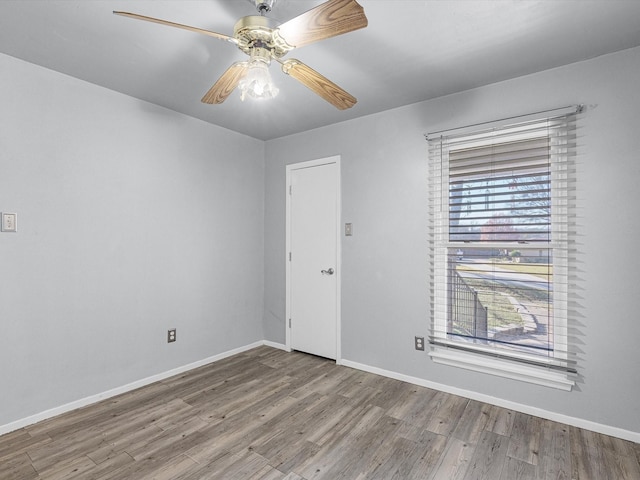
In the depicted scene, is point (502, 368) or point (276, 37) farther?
point (502, 368)

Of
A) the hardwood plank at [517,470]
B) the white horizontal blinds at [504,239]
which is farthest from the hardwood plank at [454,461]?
the white horizontal blinds at [504,239]

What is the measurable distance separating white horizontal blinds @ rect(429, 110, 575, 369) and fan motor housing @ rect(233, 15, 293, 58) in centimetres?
174

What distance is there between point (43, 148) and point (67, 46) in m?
0.74

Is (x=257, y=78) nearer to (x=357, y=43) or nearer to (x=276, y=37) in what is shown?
(x=276, y=37)

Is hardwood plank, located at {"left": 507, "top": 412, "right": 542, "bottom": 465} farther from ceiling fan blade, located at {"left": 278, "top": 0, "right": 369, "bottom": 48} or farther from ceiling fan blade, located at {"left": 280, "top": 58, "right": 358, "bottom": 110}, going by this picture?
ceiling fan blade, located at {"left": 278, "top": 0, "right": 369, "bottom": 48}

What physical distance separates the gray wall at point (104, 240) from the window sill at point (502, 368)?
2222 millimetres

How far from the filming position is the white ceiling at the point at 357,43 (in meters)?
1.80

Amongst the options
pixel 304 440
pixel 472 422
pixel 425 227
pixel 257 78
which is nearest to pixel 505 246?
pixel 425 227

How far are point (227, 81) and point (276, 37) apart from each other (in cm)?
47

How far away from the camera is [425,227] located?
2.99 meters

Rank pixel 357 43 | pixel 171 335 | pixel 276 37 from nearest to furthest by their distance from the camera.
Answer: pixel 276 37, pixel 357 43, pixel 171 335

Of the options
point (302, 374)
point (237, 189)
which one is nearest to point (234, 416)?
point (302, 374)

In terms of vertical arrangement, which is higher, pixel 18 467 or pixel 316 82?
pixel 316 82

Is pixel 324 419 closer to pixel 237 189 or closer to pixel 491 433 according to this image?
pixel 491 433
